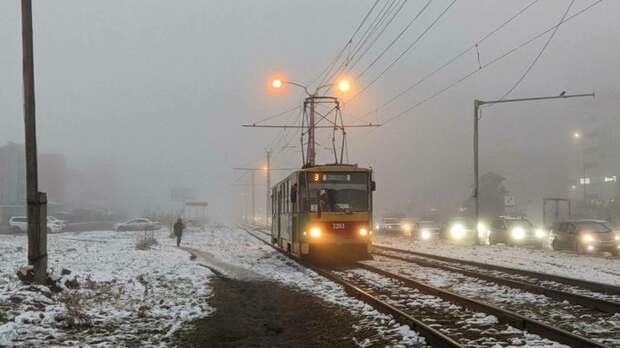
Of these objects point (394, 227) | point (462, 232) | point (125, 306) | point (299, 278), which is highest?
point (125, 306)

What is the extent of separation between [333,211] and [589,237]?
12422mm

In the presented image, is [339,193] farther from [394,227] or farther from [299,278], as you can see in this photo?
[394,227]

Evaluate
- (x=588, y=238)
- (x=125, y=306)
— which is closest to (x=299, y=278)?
(x=125, y=306)

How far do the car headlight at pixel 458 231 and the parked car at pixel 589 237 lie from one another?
1090cm

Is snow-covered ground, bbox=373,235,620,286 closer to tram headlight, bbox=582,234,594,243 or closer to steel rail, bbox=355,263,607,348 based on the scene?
tram headlight, bbox=582,234,594,243

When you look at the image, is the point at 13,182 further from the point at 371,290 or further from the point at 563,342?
the point at 563,342

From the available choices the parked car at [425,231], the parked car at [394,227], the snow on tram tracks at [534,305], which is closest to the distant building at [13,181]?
the parked car at [394,227]

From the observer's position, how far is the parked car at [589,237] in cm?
2550

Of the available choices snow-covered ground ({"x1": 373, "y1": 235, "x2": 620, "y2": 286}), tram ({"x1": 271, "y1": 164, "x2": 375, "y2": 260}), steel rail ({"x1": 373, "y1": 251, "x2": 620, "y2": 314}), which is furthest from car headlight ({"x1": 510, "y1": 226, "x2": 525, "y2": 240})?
steel rail ({"x1": 373, "y1": 251, "x2": 620, "y2": 314})

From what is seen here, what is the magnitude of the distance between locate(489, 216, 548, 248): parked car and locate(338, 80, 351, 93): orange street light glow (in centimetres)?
1336

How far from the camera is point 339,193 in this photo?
805 inches

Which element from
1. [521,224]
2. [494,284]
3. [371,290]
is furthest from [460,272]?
[521,224]

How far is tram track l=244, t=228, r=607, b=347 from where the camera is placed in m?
8.13

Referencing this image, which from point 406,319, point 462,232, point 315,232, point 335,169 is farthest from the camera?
point 462,232
